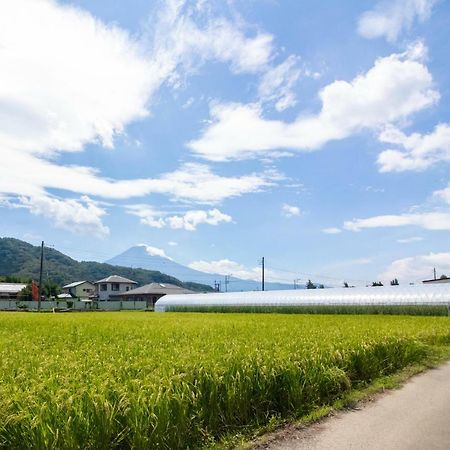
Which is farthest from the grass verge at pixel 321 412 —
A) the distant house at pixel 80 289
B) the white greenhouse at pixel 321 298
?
the distant house at pixel 80 289

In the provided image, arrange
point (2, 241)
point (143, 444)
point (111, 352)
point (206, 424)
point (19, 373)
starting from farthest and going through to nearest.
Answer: point (2, 241)
point (111, 352)
point (19, 373)
point (206, 424)
point (143, 444)

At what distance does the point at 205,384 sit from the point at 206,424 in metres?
0.51

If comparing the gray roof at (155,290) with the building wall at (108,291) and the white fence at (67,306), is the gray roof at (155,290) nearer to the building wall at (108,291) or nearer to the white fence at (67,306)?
the building wall at (108,291)

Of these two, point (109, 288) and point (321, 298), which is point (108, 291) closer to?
point (109, 288)

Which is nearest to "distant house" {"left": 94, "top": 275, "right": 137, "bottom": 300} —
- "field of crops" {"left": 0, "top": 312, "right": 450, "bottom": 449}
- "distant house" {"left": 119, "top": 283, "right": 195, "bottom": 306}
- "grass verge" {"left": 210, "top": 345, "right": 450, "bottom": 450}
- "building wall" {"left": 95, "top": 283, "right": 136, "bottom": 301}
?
"building wall" {"left": 95, "top": 283, "right": 136, "bottom": 301}

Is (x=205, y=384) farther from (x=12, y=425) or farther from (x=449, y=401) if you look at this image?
(x=449, y=401)

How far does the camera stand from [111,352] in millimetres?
9078

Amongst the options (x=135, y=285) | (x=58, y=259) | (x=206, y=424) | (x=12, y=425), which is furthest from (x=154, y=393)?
(x=58, y=259)

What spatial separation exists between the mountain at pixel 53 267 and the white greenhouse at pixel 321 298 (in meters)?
93.3

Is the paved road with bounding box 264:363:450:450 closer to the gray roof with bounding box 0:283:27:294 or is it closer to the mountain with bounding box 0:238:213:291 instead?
the gray roof with bounding box 0:283:27:294

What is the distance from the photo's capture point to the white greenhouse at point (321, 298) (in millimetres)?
32094

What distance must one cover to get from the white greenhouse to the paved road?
2516 cm

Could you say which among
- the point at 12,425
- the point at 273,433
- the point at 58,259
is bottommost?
the point at 273,433

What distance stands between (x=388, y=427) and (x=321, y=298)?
33.2m
